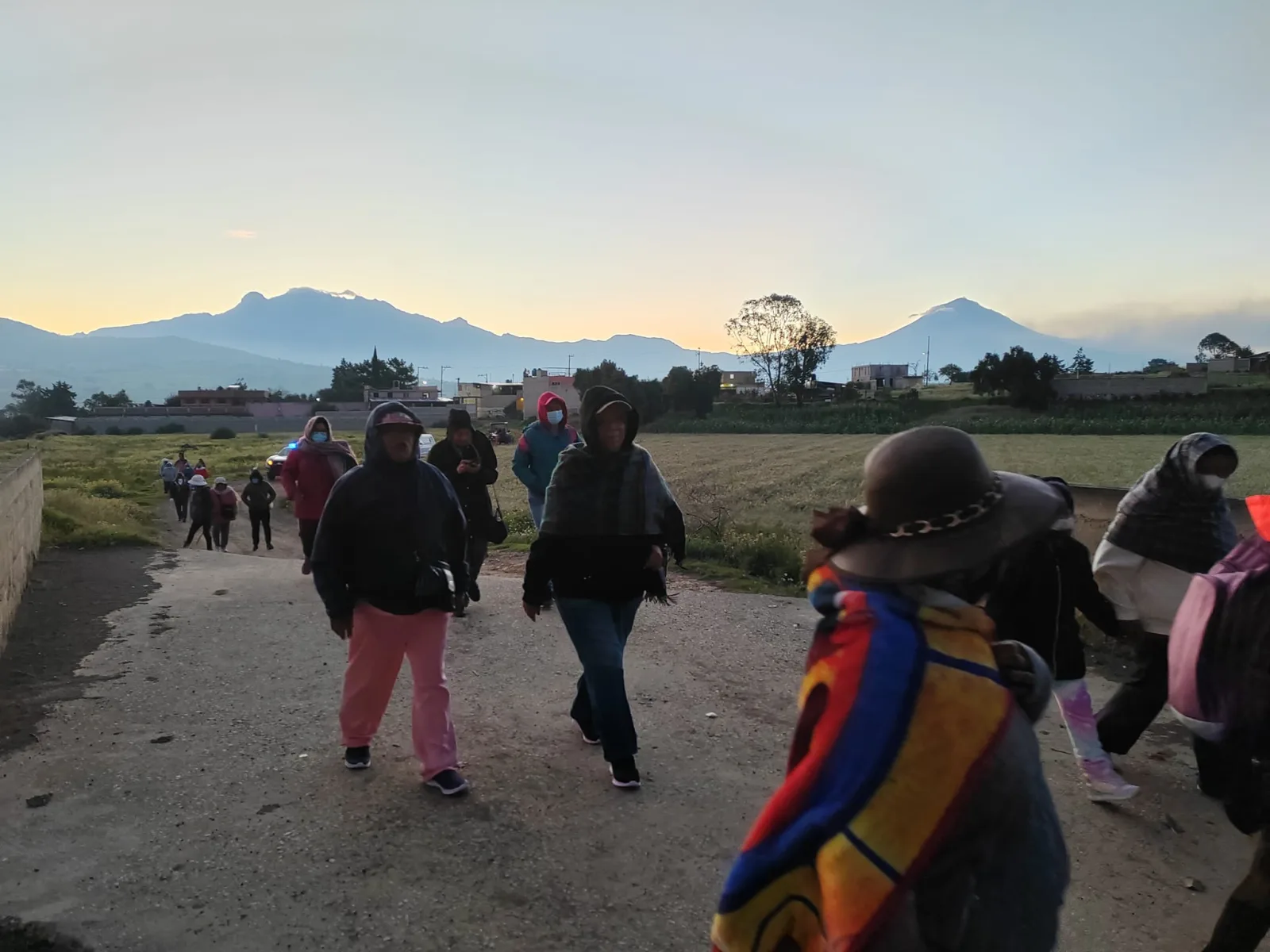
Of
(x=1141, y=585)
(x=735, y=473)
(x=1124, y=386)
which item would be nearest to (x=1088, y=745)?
(x=1141, y=585)

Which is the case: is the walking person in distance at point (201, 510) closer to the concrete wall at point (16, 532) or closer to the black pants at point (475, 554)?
the concrete wall at point (16, 532)

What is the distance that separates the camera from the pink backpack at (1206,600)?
104 inches

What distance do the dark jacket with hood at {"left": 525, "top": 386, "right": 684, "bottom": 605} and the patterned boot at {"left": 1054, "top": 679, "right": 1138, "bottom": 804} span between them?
2.06 m

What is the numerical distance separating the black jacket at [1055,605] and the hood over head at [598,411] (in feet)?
5.71

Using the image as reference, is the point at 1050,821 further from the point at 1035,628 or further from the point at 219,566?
the point at 219,566

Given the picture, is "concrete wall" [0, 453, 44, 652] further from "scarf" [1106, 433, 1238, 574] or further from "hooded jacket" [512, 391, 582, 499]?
"scarf" [1106, 433, 1238, 574]

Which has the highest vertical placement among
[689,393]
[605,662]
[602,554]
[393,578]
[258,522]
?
[689,393]

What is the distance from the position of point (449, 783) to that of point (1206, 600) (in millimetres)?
3133

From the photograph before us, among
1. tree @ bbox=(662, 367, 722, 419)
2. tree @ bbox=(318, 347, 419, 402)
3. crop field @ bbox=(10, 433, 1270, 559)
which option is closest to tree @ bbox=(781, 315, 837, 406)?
tree @ bbox=(662, 367, 722, 419)

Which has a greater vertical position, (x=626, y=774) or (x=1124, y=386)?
(x=1124, y=386)

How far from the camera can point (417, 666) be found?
4.33 m

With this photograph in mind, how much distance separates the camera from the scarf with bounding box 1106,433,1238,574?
430 cm

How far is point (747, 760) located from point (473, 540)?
3656 millimetres

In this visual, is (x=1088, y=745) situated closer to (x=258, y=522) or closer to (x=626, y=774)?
(x=626, y=774)
